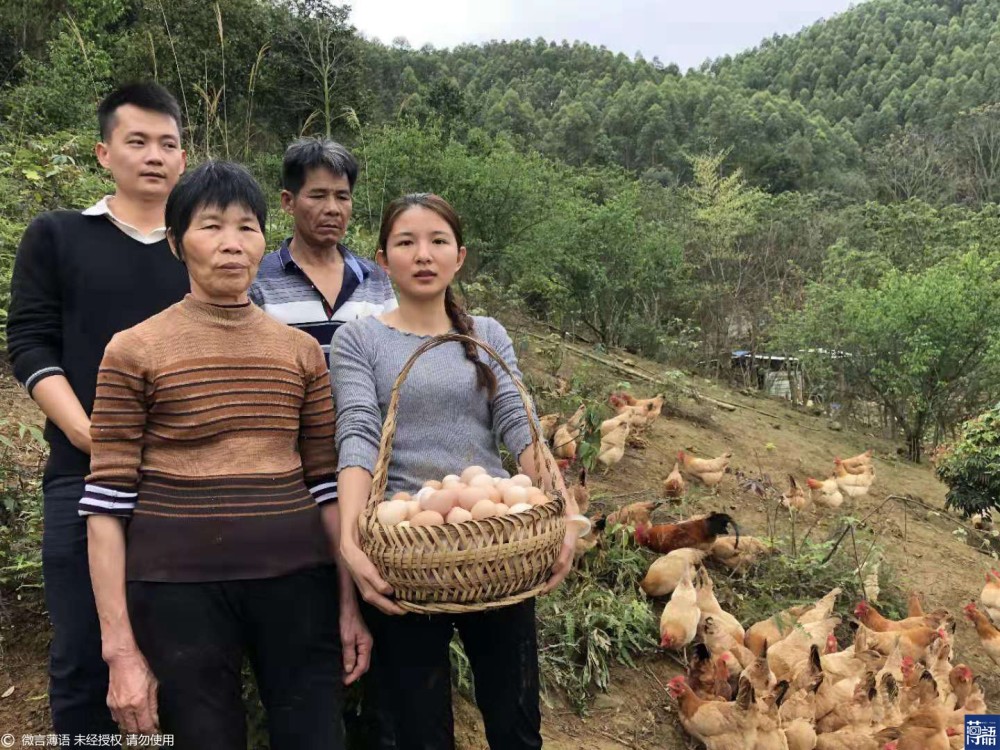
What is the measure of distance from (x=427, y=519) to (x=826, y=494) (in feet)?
16.6

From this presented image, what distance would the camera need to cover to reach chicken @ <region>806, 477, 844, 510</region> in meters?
5.62

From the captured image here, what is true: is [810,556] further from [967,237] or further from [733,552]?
[967,237]

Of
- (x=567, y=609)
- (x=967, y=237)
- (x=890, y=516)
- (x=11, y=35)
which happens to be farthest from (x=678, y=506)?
(x=967, y=237)

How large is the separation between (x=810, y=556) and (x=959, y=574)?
2.07 meters

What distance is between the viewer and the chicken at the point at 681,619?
3244 millimetres

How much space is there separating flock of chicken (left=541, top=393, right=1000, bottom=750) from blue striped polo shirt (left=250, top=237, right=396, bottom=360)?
1.27m

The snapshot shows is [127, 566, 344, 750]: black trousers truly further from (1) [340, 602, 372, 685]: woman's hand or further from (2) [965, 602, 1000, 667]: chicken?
(2) [965, 602, 1000, 667]: chicken

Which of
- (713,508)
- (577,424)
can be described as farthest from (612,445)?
(713,508)

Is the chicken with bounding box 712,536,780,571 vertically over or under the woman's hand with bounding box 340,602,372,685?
under

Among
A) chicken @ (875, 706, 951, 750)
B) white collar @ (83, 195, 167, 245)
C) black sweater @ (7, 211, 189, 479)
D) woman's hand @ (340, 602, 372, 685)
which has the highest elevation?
white collar @ (83, 195, 167, 245)

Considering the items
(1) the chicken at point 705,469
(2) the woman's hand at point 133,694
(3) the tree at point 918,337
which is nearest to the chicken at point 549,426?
(1) the chicken at point 705,469

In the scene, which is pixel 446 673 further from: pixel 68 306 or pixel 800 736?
pixel 800 736

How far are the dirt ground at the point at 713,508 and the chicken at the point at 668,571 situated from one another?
0.37 m

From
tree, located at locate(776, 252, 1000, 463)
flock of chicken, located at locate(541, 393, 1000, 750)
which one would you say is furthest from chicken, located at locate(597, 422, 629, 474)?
tree, located at locate(776, 252, 1000, 463)
